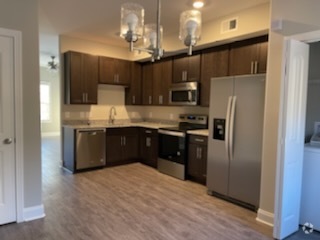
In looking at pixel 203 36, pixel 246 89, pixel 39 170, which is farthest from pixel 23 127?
pixel 203 36

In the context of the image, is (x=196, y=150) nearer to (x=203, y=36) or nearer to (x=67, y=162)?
(x=203, y=36)

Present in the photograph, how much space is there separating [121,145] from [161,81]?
1.72 m

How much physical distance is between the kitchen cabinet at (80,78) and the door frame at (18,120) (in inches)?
89.2

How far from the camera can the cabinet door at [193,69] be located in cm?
→ 479

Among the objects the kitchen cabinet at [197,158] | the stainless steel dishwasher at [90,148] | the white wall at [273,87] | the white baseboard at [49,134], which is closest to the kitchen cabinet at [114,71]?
the stainless steel dishwasher at [90,148]

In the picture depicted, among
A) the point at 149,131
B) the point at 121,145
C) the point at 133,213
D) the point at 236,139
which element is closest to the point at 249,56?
the point at 236,139

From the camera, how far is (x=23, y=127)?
2.95 m

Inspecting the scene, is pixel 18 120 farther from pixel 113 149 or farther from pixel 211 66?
pixel 211 66

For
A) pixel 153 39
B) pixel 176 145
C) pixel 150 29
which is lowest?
pixel 176 145

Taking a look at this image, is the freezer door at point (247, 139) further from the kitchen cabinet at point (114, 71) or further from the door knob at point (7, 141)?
the kitchen cabinet at point (114, 71)

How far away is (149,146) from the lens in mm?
5562

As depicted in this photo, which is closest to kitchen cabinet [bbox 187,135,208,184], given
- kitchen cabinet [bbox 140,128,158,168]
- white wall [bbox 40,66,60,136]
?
kitchen cabinet [bbox 140,128,158,168]

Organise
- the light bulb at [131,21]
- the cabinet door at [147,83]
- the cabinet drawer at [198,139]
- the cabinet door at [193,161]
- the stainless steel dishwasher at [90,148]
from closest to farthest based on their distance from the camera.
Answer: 1. the light bulb at [131,21]
2. the cabinet drawer at [198,139]
3. the cabinet door at [193,161]
4. the stainless steel dishwasher at [90,148]
5. the cabinet door at [147,83]

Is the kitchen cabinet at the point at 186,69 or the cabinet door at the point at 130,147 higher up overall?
the kitchen cabinet at the point at 186,69
